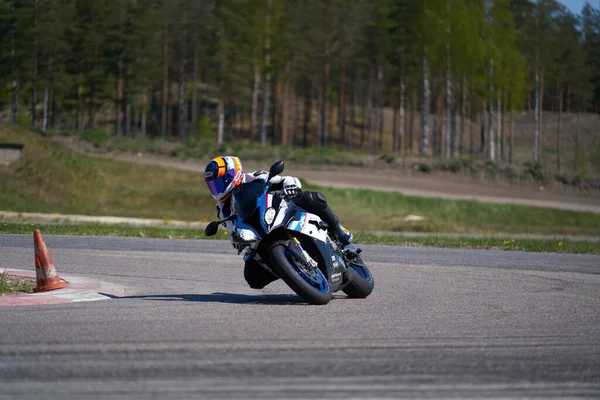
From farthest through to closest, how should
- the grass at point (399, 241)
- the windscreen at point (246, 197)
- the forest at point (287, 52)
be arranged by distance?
the forest at point (287, 52) → the grass at point (399, 241) → the windscreen at point (246, 197)

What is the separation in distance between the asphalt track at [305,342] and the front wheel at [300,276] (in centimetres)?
14

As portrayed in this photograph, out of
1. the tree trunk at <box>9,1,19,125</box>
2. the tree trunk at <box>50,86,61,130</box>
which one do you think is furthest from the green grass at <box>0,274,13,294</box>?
the tree trunk at <box>50,86,61,130</box>

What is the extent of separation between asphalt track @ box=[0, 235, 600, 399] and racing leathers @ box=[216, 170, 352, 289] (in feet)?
1.16

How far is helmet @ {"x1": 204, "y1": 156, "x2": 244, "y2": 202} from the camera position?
31.8ft

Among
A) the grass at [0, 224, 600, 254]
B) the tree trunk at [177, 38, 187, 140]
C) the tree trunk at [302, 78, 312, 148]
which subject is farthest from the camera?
the tree trunk at [302, 78, 312, 148]

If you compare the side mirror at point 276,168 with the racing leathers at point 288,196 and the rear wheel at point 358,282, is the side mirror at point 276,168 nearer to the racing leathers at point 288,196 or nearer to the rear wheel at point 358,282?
the racing leathers at point 288,196

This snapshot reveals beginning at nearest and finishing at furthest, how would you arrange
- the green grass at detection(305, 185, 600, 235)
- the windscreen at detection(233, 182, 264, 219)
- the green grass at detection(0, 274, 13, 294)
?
the windscreen at detection(233, 182, 264, 219) < the green grass at detection(0, 274, 13, 294) < the green grass at detection(305, 185, 600, 235)

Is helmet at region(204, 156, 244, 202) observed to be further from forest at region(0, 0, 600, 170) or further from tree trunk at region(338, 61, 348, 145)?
tree trunk at region(338, 61, 348, 145)

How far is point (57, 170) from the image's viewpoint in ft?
129

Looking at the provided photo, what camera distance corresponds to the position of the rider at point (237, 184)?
9617 millimetres

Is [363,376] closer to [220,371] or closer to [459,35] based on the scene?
[220,371]

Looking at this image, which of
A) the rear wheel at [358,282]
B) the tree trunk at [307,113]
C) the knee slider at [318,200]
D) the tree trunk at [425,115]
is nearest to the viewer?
the knee slider at [318,200]

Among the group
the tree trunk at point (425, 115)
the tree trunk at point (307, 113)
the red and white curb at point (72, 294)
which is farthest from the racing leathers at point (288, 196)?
the tree trunk at point (307, 113)

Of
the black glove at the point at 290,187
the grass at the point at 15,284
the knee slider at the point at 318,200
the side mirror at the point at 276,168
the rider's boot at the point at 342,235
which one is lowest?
the grass at the point at 15,284
